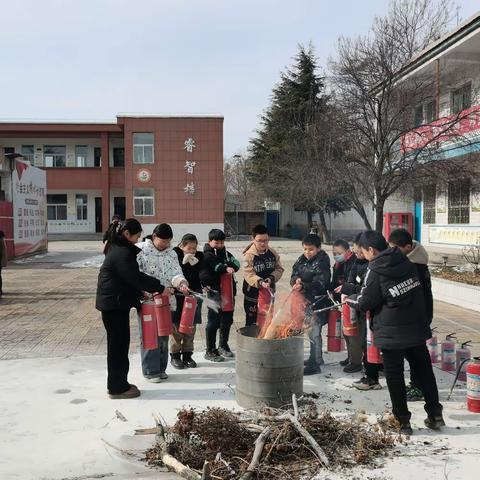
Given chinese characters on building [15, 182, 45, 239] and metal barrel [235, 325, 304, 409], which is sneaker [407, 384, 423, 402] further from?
chinese characters on building [15, 182, 45, 239]

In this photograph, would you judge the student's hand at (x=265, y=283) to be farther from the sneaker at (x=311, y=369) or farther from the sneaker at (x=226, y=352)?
the sneaker at (x=226, y=352)

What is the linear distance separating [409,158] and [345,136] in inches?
74.2

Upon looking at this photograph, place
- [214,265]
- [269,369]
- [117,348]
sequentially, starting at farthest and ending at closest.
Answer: [214,265]
[117,348]
[269,369]

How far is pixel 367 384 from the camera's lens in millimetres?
5324

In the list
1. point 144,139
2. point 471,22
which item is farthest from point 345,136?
point 144,139

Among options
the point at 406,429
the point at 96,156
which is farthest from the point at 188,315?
the point at 96,156

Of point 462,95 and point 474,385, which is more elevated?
point 462,95

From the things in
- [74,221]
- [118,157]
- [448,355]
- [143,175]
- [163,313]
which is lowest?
[448,355]

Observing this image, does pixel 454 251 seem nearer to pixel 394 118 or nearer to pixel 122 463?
pixel 394 118

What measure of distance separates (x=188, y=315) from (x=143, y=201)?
29553 millimetres

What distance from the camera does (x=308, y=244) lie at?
584 centimetres

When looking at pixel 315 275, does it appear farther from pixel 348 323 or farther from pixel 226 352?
pixel 226 352

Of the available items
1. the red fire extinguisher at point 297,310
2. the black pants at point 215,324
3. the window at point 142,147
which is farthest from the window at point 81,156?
the red fire extinguisher at point 297,310

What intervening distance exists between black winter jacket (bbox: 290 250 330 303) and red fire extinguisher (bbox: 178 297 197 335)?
1.23 metres
